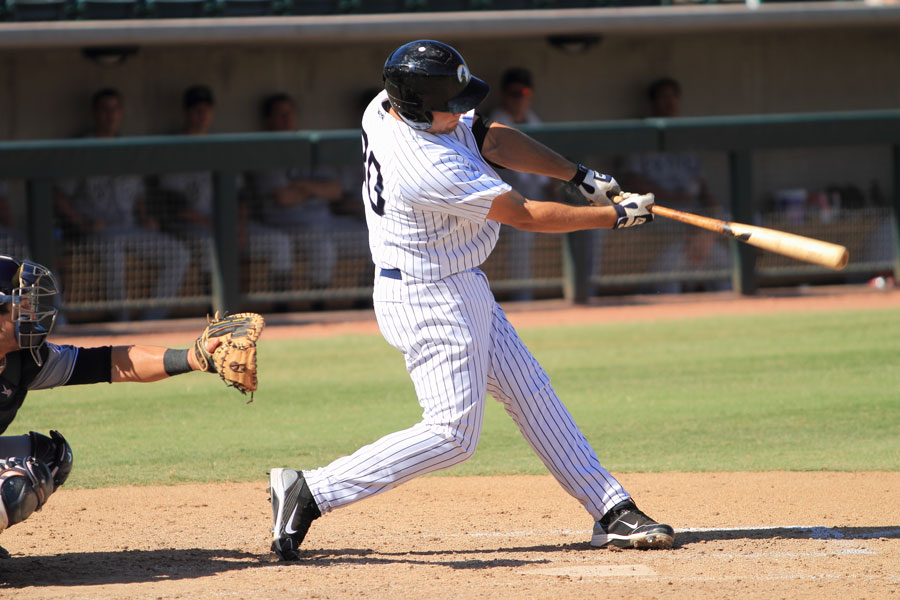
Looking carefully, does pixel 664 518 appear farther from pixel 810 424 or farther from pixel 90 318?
pixel 90 318

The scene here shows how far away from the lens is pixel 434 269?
334cm

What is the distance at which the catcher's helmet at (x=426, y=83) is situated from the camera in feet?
10.7

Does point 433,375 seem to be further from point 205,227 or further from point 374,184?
point 205,227

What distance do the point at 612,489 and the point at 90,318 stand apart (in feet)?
20.7

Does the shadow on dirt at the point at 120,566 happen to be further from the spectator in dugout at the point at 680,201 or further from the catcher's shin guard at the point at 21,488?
the spectator in dugout at the point at 680,201

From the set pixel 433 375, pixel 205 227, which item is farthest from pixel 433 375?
pixel 205 227

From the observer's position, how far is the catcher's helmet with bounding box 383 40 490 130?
3.27m

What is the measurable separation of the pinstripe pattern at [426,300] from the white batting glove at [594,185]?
1.32ft

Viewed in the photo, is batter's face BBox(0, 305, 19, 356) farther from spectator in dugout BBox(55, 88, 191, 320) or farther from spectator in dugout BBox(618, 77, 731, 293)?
spectator in dugout BBox(618, 77, 731, 293)

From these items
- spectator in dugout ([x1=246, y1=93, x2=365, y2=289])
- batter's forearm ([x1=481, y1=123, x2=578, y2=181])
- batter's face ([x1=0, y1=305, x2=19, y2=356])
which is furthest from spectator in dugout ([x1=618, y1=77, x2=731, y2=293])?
batter's face ([x1=0, y1=305, x2=19, y2=356])

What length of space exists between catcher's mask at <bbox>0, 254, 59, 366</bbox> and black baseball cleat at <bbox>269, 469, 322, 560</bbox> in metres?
0.82

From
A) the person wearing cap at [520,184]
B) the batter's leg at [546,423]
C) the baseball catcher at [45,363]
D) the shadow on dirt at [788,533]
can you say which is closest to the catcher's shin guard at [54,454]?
the baseball catcher at [45,363]

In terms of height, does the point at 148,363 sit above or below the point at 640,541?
above

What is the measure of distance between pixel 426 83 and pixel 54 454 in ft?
5.09
